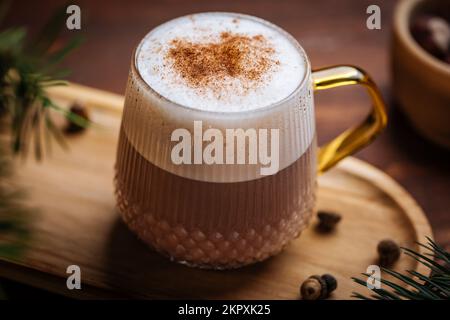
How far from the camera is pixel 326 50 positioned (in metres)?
1.30

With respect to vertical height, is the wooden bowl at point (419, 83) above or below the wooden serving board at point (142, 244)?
above

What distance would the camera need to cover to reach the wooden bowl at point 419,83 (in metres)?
1.01

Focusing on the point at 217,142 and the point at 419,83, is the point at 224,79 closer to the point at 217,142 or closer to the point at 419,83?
the point at 217,142

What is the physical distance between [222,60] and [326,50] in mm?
586

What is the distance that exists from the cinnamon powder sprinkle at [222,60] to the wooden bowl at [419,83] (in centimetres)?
34

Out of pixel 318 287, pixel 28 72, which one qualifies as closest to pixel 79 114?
pixel 28 72

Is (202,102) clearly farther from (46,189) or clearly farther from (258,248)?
(46,189)

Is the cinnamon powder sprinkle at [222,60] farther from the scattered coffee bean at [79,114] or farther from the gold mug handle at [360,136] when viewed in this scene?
Result: the scattered coffee bean at [79,114]

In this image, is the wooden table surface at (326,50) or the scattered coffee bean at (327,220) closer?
the scattered coffee bean at (327,220)

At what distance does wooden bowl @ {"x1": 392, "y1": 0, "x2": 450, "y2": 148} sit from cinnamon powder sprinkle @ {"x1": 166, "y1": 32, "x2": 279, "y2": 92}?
34cm

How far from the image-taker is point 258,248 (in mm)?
808

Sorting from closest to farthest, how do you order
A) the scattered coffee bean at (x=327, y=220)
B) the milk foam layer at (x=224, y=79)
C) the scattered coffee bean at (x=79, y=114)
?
the milk foam layer at (x=224, y=79) → the scattered coffee bean at (x=327, y=220) → the scattered coffee bean at (x=79, y=114)

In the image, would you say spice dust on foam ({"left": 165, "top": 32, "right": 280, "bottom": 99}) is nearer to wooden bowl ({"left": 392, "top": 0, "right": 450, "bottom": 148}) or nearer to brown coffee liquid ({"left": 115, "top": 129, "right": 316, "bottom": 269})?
brown coffee liquid ({"left": 115, "top": 129, "right": 316, "bottom": 269})

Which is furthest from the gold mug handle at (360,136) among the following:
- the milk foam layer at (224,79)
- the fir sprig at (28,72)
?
the fir sprig at (28,72)
